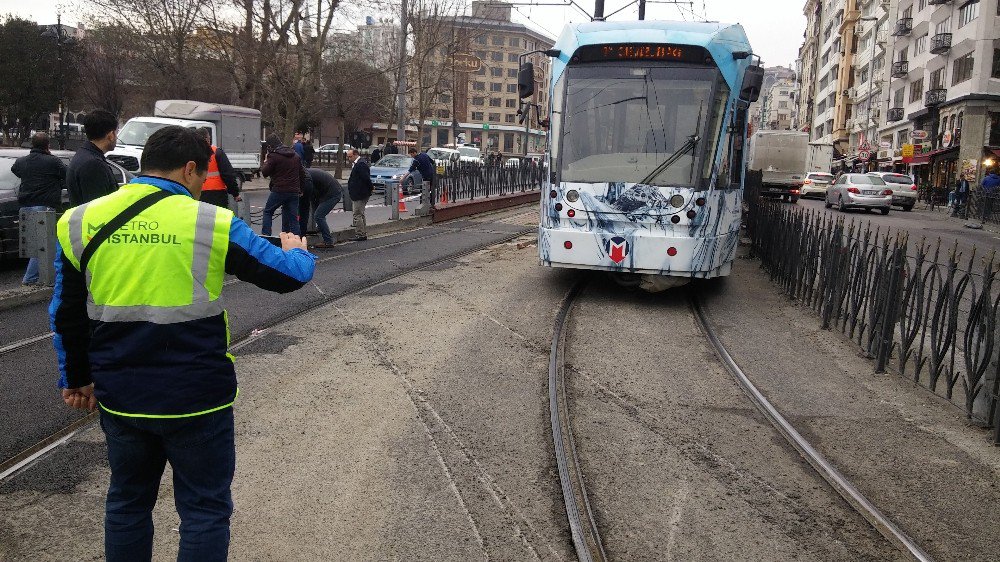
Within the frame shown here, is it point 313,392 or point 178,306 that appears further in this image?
point 313,392

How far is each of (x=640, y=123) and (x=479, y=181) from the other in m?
14.4

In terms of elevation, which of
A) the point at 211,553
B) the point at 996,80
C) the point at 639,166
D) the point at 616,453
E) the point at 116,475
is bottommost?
the point at 616,453

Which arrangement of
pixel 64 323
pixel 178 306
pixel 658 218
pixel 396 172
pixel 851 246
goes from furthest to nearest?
pixel 396 172 < pixel 658 218 < pixel 851 246 < pixel 64 323 < pixel 178 306

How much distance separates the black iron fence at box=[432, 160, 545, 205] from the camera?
21.7 metres

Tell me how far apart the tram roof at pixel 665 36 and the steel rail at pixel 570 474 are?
14.3 feet

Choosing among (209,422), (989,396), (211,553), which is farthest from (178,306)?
(989,396)

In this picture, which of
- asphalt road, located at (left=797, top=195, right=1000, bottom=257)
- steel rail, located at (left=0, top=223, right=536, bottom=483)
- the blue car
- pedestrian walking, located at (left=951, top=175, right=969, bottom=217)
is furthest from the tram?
pedestrian walking, located at (left=951, top=175, right=969, bottom=217)

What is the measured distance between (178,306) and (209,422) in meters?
0.40

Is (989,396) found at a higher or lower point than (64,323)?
lower

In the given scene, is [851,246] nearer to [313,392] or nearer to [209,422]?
[313,392]

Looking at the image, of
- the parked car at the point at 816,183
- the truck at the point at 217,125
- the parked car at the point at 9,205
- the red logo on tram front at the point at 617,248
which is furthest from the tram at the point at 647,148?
the parked car at the point at 816,183

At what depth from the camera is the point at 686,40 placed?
994 centimetres

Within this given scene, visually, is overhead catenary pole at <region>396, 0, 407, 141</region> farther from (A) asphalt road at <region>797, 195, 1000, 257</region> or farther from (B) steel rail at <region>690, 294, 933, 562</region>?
(B) steel rail at <region>690, 294, 933, 562</region>

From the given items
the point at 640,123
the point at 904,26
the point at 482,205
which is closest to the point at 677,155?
the point at 640,123
